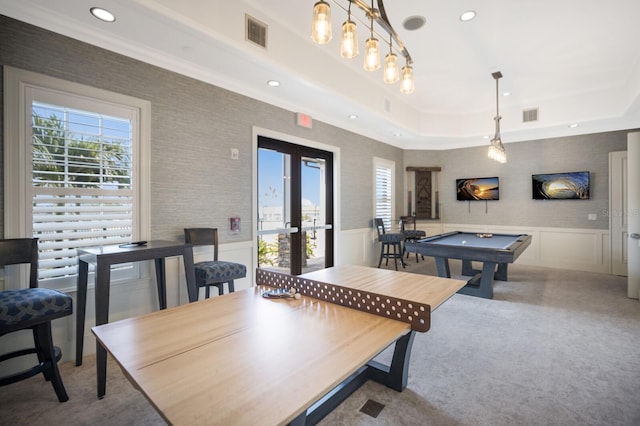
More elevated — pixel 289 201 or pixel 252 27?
pixel 252 27

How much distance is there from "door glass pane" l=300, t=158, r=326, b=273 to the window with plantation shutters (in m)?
1.53

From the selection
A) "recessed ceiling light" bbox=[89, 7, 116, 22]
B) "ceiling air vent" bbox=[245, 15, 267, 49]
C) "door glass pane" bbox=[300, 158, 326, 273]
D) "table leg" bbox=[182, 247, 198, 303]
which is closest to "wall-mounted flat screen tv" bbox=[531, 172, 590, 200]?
"door glass pane" bbox=[300, 158, 326, 273]

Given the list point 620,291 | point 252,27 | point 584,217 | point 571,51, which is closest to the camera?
point 252,27

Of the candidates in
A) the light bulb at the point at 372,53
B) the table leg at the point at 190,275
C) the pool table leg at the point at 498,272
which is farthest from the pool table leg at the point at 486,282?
the table leg at the point at 190,275

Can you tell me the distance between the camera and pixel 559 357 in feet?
8.46

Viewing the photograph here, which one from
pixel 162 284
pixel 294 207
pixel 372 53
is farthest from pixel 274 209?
pixel 372 53

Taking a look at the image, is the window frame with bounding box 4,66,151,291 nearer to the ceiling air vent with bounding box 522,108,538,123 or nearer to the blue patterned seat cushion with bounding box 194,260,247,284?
the blue patterned seat cushion with bounding box 194,260,247,284

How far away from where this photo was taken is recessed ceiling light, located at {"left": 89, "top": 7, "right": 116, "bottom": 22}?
234 centimetres

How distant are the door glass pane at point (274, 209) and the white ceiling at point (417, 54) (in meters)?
0.79

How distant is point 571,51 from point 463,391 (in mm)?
4305

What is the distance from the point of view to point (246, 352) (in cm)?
113

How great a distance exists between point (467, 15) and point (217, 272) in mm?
3539

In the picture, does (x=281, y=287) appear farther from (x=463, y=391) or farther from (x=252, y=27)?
(x=252, y=27)

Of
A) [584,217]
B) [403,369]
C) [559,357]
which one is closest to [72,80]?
[403,369]
